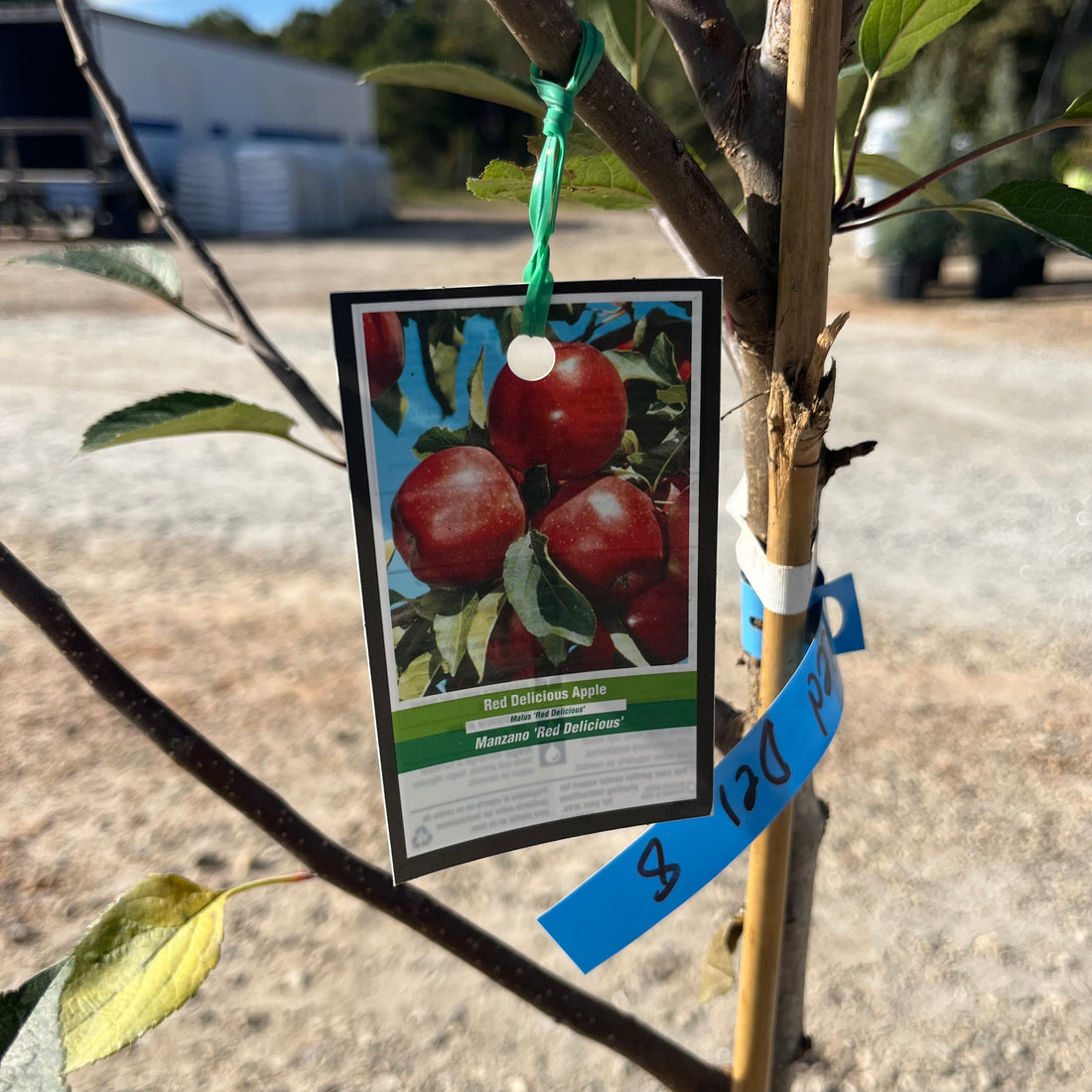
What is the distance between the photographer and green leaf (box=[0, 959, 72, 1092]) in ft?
1.65

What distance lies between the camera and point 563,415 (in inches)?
18.7

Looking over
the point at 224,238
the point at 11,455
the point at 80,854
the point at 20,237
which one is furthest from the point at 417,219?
the point at 80,854

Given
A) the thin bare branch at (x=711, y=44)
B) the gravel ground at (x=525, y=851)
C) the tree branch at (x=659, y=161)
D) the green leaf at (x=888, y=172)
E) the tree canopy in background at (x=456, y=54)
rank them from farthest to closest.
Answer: the tree canopy in background at (x=456, y=54) < the gravel ground at (x=525, y=851) < the green leaf at (x=888, y=172) < the thin bare branch at (x=711, y=44) < the tree branch at (x=659, y=161)

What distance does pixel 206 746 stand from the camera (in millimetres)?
612

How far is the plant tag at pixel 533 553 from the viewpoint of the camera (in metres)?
0.45

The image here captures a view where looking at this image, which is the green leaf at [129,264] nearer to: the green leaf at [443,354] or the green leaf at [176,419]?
the green leaf at [176,419]

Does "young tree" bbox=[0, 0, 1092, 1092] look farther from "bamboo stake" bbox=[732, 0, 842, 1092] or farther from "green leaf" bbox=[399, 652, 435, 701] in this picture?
"green leaf" bbox=[399, 652, 435, 701]

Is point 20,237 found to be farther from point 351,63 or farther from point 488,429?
point 351,63

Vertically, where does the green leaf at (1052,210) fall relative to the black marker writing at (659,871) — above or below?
above

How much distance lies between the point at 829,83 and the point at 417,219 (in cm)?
1523

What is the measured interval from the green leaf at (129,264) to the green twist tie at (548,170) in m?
0.23

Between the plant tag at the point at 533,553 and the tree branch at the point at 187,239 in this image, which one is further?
the tree branch at the point at 187,239

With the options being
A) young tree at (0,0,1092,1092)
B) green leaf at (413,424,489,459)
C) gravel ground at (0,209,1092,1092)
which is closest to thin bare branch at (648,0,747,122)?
young tree at (0,0,1092,1092)

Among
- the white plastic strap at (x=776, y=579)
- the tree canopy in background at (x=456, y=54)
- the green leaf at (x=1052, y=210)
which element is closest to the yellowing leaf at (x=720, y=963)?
the white plastic strap at (x=776, y=579)
